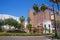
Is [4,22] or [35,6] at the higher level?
[35,6]

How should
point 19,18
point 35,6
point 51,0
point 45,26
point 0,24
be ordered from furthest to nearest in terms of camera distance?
point 19,18
point 45,26
point 0,24
point 35,6
point 51,0

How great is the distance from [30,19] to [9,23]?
2538 centimetres

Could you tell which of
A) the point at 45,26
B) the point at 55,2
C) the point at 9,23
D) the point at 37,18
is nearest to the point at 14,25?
the point at 9,23

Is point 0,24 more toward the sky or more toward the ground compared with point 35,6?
more toward the ground

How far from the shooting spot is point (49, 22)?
8925cm

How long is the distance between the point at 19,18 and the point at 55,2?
62.1 metres

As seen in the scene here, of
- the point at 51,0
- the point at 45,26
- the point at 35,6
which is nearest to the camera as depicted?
the point at 51,0

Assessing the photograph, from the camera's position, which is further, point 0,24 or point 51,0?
point 0,24

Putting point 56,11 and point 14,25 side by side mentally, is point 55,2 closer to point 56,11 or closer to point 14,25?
point 56,11

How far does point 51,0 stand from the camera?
128 feet

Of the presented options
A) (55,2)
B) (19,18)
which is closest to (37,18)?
(19,18)

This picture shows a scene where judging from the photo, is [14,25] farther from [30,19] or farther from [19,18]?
[30,19]

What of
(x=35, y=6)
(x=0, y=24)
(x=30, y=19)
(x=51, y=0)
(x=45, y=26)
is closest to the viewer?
(x=51, y=0)

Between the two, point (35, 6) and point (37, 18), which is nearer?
point (35, 6)
